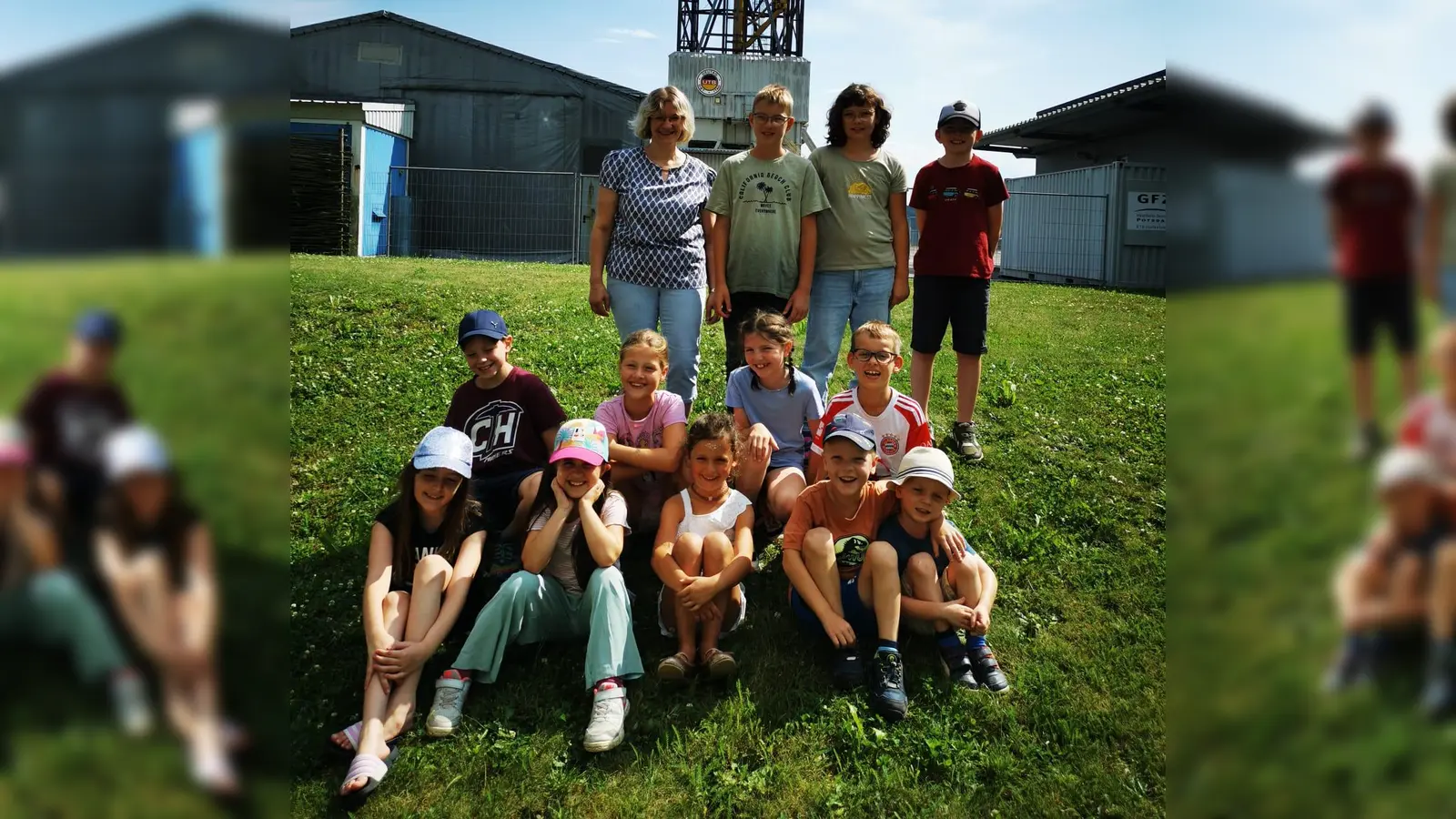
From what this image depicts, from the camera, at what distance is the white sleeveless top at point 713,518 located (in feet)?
15.2

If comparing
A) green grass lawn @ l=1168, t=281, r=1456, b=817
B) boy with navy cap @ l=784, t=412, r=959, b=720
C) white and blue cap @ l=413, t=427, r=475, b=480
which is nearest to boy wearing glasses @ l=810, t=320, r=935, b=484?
boy with navy cap @ l=784, t=412, r=959, b=720

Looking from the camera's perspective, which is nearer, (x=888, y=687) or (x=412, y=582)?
(x=888, y=687)

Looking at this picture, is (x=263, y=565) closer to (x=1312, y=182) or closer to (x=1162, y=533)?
(x=1312, y=182)

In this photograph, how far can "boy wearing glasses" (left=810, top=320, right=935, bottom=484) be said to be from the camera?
5.11 meters

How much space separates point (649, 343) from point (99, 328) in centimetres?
468

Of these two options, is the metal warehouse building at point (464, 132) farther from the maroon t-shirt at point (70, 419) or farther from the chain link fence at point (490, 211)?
the maroon t-shirt at point (70, 419)

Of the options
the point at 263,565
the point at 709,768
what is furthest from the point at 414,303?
the point at 263,565

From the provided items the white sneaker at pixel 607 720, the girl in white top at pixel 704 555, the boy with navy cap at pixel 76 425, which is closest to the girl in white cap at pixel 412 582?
the white sneaker at pixel 607 720

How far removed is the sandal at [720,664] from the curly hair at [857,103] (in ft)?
10.7

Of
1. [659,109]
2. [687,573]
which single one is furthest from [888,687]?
[659,109]

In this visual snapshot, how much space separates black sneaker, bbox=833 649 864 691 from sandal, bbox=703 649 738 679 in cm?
46

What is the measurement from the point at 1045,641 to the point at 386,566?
3153 millimetres

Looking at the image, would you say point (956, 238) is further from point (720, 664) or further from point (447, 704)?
point (447, 704)

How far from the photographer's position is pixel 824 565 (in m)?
4.48
